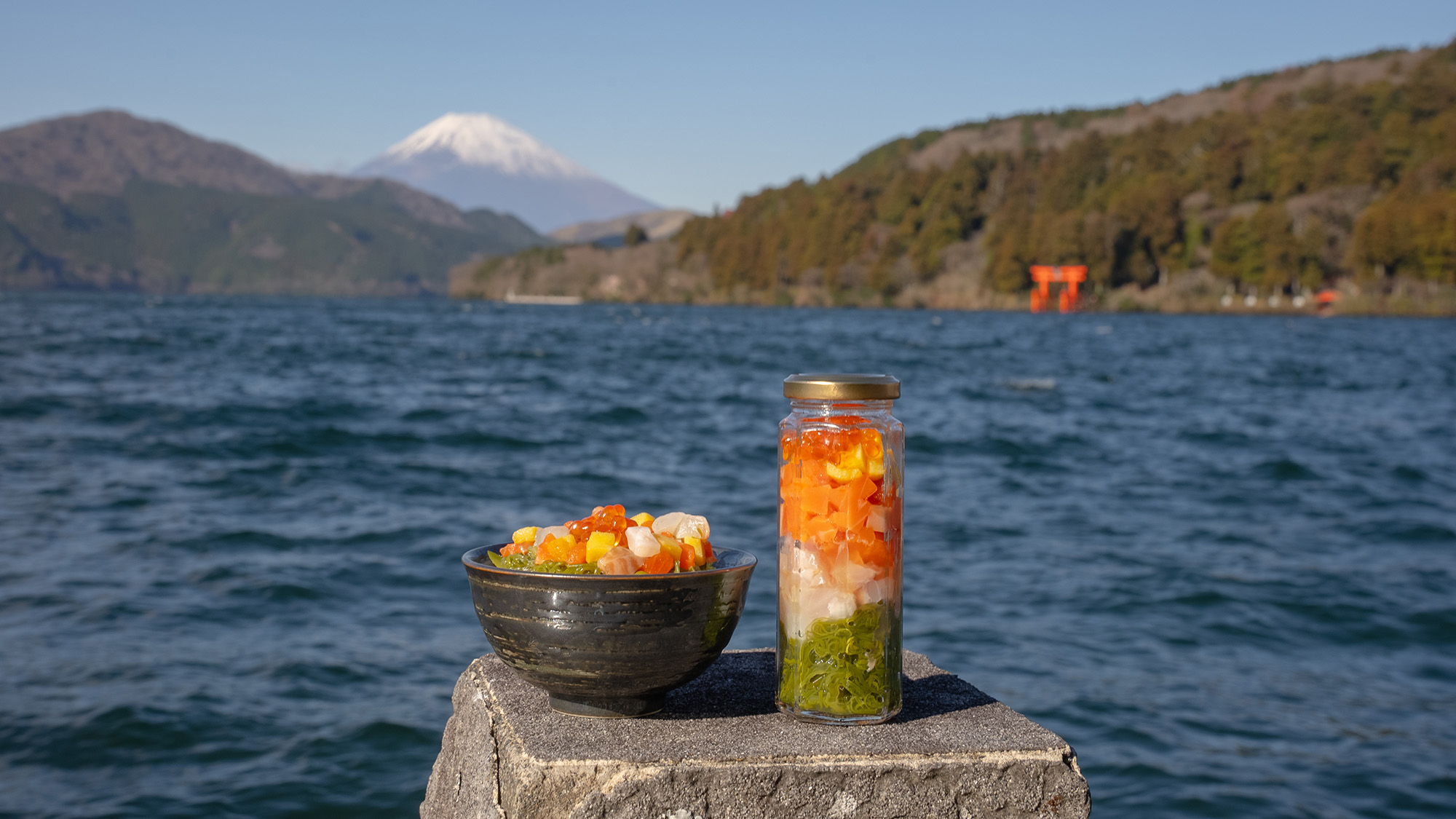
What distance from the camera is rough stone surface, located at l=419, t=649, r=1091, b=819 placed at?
232 cm

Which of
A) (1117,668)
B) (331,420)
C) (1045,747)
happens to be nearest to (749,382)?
(331,420)

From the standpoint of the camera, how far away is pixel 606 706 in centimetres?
264

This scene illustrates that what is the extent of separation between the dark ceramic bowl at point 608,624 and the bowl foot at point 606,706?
16 mm

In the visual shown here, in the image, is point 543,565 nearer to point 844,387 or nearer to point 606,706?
point 606,706

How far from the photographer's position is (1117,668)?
8.73 meters

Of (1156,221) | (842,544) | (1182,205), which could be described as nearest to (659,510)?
(842,544)

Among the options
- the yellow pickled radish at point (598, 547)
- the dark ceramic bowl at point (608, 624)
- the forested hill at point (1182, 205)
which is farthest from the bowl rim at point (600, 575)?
the forested hill at point (1182, 205)

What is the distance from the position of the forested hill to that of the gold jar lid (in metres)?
116

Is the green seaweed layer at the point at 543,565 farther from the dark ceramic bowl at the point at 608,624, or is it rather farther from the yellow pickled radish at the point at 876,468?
the yellow pickled radish at the point at 876,468

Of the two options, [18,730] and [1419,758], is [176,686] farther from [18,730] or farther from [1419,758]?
[1419,758]

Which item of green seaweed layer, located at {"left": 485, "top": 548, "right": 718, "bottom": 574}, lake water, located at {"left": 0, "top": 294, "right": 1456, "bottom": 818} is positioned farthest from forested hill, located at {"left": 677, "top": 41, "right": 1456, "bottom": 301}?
green seaweed layer, located at {"left": 485, "top": 548, "right": 718, "bottom": 574}

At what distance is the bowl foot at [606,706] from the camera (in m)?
2.63

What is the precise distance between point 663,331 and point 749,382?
38.6 metres

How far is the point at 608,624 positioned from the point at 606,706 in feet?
1.15
